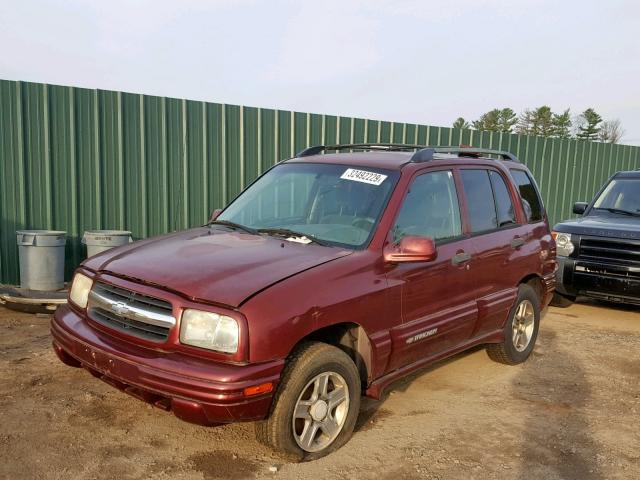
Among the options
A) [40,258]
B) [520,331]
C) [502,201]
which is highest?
[502,201]

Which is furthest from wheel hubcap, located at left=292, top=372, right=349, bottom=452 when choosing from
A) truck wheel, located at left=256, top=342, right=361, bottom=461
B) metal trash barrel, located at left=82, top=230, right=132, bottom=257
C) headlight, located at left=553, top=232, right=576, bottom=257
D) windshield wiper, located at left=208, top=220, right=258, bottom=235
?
headlight, located at left=553, top=232, right=576, bottom=257

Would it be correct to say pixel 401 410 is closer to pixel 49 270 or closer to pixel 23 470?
pixel 23 470

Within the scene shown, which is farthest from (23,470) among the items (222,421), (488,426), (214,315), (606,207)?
(606,207)

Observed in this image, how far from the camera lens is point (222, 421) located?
2891 millimetres

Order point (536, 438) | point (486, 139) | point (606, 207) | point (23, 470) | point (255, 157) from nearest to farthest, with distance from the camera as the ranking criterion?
1. point (23, 470)
2. point (536, 438)
3. point (606, 207)
4. point (255, 157)
5. point (486, 139)

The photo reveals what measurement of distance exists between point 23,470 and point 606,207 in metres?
7.89

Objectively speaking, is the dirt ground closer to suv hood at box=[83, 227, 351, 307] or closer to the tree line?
suv hood at box=[83, 227, 351, 307]

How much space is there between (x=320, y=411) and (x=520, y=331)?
2.73 metres

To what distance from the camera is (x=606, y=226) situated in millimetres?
7152

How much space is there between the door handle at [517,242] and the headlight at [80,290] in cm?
341

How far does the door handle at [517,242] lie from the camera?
489cm

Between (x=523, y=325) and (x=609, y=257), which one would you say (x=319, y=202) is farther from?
(x=609, y=257)

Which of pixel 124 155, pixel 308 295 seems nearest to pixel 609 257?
pixel 308 295

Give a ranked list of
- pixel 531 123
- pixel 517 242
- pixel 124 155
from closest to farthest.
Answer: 1. pixel 517 242
2. pixel 124 155
3. pixel 531 123
